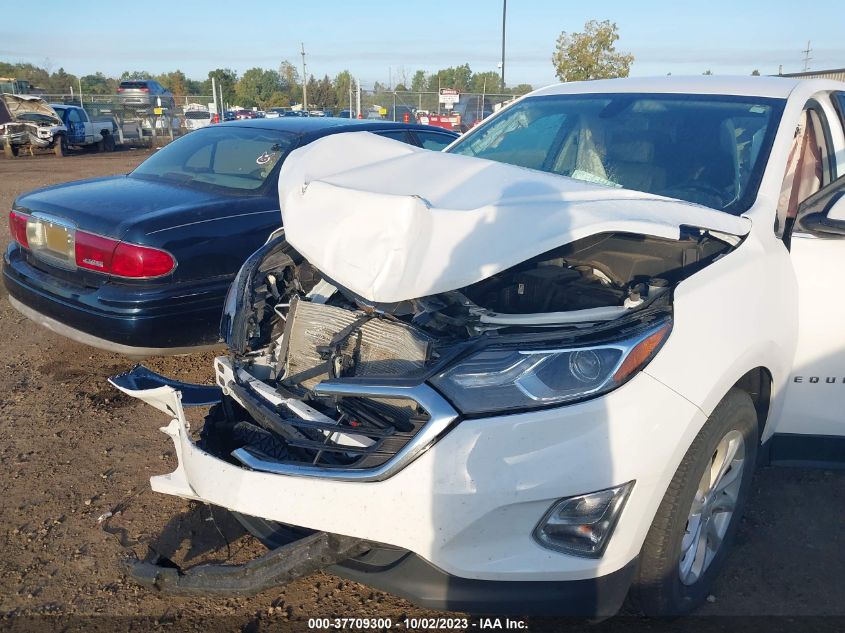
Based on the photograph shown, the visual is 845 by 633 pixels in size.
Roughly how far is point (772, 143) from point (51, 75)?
65.8 m

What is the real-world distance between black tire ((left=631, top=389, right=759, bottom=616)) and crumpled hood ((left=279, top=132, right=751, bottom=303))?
24.8 inches

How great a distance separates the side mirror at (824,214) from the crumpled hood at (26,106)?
26.1 m

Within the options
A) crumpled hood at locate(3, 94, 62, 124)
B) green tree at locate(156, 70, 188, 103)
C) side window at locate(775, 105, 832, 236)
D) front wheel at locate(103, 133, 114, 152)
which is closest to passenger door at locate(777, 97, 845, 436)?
side window at locate(775, 105, 832, 236)

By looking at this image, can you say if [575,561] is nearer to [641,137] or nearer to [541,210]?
[541,210]

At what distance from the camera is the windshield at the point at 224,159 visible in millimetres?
4699

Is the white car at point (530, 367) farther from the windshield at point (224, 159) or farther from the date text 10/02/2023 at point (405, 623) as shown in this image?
the windshield at point (224, 159)

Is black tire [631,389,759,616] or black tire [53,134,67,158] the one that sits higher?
black tire [53,134,67,158]

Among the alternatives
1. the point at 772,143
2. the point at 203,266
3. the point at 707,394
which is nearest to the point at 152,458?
the point at 203,266

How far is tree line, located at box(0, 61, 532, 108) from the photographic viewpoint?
49.9m

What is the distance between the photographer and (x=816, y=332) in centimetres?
281

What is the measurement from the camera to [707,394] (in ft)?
7.09

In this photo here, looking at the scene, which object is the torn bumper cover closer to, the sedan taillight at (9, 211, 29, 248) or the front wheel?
the sedan taillight at (9, 211, 29, 248)

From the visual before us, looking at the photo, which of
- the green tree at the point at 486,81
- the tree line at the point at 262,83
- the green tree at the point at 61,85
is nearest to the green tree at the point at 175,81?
the tree line at the point at 262,83

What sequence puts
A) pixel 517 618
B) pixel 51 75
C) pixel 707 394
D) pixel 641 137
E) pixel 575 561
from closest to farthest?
pixel 575 561 → pixel 707 394 → pixel 517 618 → pixel 641 137 → pixel 51 75
